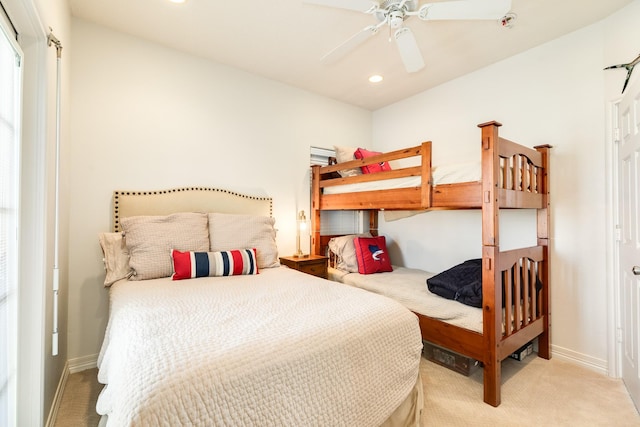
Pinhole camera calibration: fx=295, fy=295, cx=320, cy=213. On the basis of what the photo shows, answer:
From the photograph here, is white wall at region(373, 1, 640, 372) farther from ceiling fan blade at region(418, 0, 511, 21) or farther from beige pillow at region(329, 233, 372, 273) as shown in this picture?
ceiling fan blade at region(418, 0, 511, 21)

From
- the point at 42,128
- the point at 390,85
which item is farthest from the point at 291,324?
the point at 390,85

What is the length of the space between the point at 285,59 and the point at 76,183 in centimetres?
200

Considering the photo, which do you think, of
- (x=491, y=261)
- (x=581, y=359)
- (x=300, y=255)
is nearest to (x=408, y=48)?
(x=491, y=261)

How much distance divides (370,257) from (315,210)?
83 centimetres

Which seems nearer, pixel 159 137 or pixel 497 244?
pixel 497 244

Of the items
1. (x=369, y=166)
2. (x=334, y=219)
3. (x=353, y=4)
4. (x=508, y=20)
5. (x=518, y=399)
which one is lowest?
(x=518, y=399)

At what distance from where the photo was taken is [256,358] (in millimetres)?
997

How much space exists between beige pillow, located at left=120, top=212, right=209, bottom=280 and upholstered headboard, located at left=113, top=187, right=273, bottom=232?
21 cm

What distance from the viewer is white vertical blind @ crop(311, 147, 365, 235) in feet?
11.8

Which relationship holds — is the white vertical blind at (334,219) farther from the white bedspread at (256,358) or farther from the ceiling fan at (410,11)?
the white bedspread at (256,358)

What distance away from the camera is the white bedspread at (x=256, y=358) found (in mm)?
854

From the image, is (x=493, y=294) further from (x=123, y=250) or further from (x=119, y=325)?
(x=123, y=250)

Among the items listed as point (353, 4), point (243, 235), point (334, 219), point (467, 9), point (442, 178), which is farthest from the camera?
point (334, 219)

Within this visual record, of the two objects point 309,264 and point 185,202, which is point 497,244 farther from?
point 185,202
